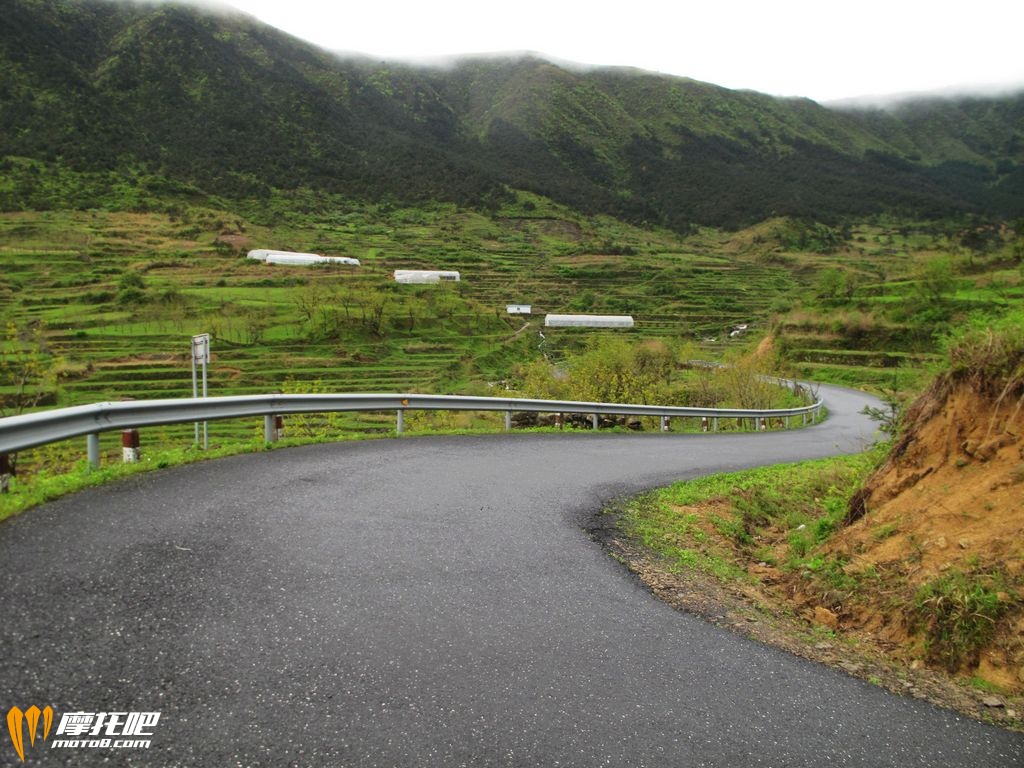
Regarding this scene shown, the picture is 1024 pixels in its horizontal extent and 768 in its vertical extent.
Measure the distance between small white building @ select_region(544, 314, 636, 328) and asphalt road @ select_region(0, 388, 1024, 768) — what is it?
8382cm

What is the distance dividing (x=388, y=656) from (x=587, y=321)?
87.3 m

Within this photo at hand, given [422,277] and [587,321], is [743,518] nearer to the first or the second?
[587,321]

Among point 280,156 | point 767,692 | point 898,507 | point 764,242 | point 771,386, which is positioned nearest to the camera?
point 767,692

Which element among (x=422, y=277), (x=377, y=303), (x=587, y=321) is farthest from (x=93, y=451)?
(x=422, y=277)

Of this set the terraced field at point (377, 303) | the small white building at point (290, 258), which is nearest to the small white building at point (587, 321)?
the terraced field at point (377, 303)

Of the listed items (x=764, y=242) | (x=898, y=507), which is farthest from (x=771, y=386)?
(x=764, y=242)

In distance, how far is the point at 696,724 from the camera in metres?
2.88

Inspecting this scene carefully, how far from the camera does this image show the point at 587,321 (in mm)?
89250

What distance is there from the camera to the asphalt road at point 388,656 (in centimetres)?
262

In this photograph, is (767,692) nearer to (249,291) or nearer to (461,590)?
(461,590)

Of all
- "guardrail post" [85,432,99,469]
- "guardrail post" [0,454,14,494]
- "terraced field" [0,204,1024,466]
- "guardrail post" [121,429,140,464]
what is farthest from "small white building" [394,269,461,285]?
"guardrail post" [0,454,14,494]

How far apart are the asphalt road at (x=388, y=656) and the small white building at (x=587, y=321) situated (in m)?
83.8

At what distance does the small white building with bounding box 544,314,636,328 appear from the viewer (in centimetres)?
8838

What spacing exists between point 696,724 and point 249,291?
83162mm
